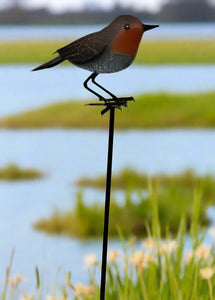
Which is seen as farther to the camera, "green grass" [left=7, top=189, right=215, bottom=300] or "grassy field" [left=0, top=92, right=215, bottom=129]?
"grassy field" [left=0, top=92, right=215, bottom=129]

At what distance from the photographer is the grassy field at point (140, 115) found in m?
2.86

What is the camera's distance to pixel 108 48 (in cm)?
78

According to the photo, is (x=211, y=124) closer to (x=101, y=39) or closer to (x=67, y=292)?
(x=67, y=292)

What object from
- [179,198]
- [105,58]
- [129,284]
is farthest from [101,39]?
[179,198]

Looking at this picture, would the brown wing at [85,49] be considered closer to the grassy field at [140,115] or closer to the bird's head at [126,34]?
the bird's head at [126,34]

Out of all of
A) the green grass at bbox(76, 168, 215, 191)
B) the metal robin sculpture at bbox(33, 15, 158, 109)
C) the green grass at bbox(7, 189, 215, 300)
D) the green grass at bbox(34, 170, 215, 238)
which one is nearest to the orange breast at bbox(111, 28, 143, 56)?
the metal robin sculpture at bbox(33, 15, 158, 109)

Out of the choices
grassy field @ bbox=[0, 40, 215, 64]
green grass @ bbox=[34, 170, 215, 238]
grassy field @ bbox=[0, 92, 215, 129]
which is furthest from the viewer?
grassy field @ bbox=[0, 40, 215, 64]

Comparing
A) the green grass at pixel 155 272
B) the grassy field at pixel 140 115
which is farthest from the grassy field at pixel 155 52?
the green grass at pixel 155 272

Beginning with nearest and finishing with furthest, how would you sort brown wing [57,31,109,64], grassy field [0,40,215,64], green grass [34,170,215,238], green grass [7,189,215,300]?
brown wing [57,31,109,64]
green grass [7,189,215,300]
green grass [34,170,215,238]
grassy field [0,40,215,64]

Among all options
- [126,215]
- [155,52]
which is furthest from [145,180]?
[155,52]

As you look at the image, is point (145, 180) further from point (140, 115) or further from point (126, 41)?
point (126, 41)

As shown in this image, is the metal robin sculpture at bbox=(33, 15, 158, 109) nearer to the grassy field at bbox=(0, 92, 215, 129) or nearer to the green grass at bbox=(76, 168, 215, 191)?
the green grass at bbox=(76, 168, 215, 191)

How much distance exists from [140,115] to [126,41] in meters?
2.19

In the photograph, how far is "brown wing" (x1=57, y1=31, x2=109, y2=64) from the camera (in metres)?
0.78
